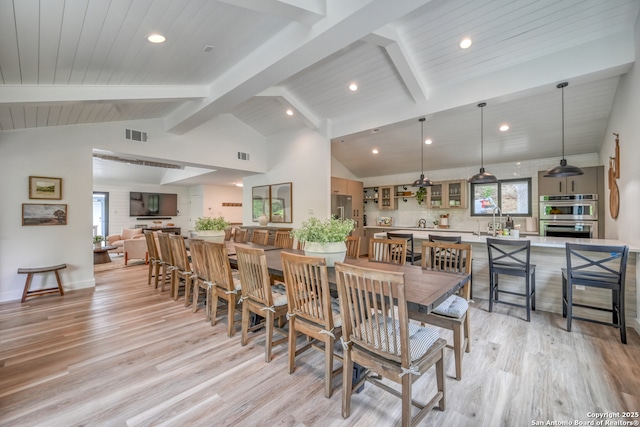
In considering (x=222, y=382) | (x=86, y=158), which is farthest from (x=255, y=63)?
(x=86, y=158)

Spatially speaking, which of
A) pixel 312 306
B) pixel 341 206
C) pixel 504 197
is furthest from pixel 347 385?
pixel 504 197

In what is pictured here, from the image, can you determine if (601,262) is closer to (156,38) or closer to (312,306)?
(312,306)

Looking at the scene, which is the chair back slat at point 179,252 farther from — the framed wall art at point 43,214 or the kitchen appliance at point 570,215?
the kitchen appliance at point 570,215

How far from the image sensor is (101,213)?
9227 millimetres

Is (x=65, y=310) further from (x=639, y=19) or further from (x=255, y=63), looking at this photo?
(x=639, y=19)

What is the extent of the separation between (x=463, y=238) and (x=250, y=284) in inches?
123

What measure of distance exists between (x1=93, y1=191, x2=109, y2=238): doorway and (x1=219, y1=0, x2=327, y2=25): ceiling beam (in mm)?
9702

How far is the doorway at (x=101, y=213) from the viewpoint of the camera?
912 cm

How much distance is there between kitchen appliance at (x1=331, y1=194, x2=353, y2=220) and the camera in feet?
23.0

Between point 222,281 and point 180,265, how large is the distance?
53.8 inches

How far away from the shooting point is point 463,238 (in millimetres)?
4016

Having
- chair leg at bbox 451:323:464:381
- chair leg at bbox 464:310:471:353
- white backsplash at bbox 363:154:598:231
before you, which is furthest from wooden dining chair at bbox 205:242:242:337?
white backsplash at bbox 363:154:598:231

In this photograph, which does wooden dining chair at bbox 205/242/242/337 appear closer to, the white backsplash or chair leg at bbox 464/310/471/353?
chair leg at bbox 464/310/471/353

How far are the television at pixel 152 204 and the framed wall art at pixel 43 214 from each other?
5661 millimetres
